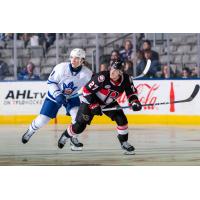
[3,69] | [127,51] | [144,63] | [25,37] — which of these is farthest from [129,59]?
[3,69]

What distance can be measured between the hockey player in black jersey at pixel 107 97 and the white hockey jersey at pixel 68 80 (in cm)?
17

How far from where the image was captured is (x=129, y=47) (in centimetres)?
1148

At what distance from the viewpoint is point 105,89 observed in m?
9.51

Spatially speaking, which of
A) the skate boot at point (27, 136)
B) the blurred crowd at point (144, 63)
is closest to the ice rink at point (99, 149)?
the skate boot at point (27, 136)

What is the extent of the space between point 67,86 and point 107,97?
515mm

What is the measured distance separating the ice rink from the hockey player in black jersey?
0.30 metres

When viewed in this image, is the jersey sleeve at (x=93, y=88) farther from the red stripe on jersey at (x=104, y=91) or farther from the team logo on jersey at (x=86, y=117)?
the team logo on jersey at (x=86, y=117)

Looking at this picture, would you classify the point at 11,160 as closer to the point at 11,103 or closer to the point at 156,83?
the point at 11,103

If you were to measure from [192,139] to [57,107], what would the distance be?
1868 millimetres

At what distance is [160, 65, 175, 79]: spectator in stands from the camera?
11.9m

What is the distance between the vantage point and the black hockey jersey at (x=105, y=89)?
948 centimetres

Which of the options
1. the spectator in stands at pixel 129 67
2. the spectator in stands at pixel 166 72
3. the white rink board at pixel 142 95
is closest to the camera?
the spectator in stands at pixel 129 67

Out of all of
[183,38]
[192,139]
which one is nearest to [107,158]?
[192,139]

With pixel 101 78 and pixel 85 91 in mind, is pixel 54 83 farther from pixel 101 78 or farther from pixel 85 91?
pixel 101 78
